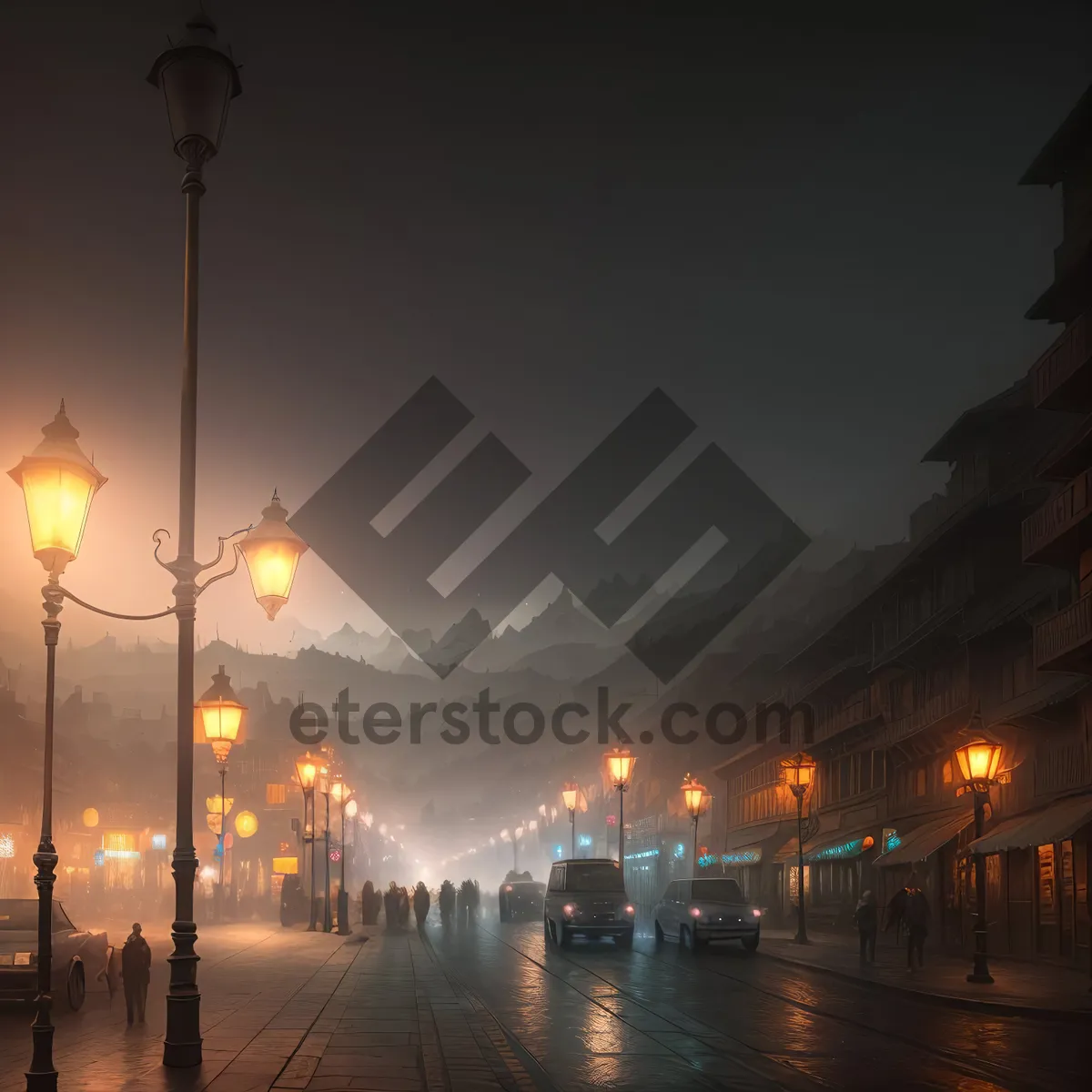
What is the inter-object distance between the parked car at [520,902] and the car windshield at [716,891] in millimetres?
25324

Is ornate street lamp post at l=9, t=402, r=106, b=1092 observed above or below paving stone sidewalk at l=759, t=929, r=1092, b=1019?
above

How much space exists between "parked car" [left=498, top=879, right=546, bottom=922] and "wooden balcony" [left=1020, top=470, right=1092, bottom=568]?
34643mm

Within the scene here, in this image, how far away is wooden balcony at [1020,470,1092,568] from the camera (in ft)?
89.0

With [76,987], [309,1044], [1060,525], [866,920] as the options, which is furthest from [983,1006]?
[76,987]

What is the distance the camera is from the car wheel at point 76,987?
745 inches

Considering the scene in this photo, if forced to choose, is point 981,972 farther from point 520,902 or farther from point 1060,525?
point 520,902

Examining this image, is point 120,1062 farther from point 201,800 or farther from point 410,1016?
point 201,800

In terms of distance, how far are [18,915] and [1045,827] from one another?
67.3 feet

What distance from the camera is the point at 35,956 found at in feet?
60.5

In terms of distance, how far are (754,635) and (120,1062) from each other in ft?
299

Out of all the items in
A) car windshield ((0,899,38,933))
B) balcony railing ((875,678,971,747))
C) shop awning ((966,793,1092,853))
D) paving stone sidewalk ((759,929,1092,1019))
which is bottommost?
paving stone sidewalk ((759,929,1092,1019))

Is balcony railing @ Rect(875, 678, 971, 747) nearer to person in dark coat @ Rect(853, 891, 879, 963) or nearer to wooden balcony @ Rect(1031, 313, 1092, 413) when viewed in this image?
person in dark coat @ Rect(853, 891, 879, 963)

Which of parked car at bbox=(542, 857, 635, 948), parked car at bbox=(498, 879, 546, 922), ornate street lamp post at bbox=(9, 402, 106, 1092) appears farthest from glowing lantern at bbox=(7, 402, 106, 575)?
parked car at bbox=(498, 879, 546, 922)

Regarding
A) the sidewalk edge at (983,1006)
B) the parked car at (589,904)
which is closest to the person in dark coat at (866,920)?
the sidewalk edge at (983,1006)
